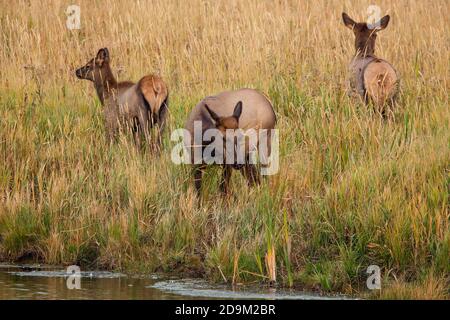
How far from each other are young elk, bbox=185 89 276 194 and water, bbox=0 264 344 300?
1346 millimetres

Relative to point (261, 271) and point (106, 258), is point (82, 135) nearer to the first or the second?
point (106, 258)

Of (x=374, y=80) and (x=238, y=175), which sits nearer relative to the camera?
(x=238, y=175)

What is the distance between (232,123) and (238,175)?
0.68 metres

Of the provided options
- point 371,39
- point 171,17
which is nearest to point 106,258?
point 371,39

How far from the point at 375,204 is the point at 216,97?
6.69 feet

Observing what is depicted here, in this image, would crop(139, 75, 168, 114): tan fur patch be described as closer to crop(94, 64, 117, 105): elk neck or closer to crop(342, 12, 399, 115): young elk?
crop(94, 64, 117, 105): elk neck

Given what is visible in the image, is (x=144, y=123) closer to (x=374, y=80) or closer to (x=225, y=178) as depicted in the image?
(x=225, y=178)

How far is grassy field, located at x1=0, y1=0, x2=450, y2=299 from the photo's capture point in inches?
316

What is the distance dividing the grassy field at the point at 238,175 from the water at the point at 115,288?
17 centimetres

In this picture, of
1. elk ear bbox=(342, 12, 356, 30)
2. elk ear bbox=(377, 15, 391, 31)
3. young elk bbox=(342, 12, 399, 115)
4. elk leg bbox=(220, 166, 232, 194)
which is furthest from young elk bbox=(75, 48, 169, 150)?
elk ear bbox=(377, 15, 391, 31)

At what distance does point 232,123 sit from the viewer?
29.9 feet

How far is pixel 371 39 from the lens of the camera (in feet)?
39.1

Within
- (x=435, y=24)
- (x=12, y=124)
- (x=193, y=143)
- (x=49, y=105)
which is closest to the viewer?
(x=193, y=143)

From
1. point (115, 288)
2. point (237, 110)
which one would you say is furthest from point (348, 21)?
point (115, 288)
